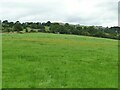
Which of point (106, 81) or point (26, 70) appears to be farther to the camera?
point (26, 70)

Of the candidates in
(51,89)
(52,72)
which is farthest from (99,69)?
(51,89)

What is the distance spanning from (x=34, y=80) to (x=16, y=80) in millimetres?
1180

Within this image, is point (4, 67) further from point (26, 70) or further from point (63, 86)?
point (63, 86)

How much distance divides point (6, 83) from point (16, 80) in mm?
1128

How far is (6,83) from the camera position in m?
19.7

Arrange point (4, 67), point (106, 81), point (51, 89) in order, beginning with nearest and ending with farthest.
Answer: point (51, 89) < point (106, 81) < point (4, 67)

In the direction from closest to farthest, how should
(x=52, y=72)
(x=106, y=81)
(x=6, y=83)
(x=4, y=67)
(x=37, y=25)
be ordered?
(x=6, y=83) → (x=106, y=81) → (x=52, y=72) → (x=4, y=67) → (x=37, y=25)

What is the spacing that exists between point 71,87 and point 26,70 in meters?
6.64

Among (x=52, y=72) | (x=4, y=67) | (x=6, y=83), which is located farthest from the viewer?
(x=4, y=67)

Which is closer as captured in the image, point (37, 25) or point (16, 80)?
point (16, 80)

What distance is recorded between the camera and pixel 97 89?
1877cm

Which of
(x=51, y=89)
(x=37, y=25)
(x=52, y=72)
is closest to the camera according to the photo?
(x=51, y=89)

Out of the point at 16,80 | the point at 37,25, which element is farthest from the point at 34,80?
the point at 37,25

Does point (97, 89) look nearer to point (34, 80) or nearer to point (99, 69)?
point (34, 80)
